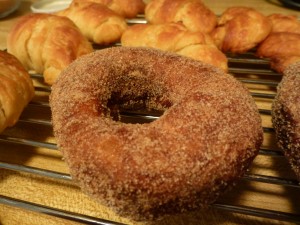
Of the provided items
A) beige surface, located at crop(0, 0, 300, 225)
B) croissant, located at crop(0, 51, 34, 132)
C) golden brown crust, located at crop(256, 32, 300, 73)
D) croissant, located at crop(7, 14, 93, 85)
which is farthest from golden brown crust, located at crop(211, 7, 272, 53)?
croissant, located at crop(0, 51, 34, 132)

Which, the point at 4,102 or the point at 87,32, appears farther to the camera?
the point at 87,32

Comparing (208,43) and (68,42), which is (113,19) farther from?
(208,43)

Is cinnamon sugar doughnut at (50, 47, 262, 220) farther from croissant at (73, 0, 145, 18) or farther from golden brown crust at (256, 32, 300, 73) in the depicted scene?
croissant at (73, 0, 145, 18)

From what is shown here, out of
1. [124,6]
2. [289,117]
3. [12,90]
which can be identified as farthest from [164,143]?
[124,6]

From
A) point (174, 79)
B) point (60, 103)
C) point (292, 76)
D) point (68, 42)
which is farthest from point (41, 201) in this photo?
point (292, 76)

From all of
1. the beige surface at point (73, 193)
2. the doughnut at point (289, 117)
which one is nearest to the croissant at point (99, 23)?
the beige surface at point (73, 193)

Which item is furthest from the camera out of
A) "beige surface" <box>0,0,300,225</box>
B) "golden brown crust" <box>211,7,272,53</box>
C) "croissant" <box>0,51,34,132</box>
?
"golden brown crust" <box>211,7,272,53</box>
